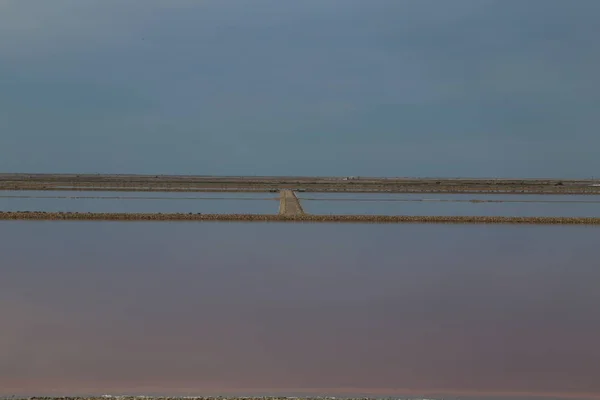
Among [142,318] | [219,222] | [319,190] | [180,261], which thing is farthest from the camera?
[319,190]

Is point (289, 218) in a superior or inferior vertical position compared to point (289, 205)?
inferior

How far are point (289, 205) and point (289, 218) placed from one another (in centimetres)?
319

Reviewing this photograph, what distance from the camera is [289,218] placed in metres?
16.6

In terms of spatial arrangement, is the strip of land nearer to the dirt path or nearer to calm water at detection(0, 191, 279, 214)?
the dirt path

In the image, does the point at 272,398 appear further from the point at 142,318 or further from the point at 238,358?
the point at 142,318

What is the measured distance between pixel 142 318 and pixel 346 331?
2646 mm

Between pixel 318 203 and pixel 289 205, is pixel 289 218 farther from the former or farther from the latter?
pixel 318 203

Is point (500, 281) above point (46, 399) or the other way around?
above

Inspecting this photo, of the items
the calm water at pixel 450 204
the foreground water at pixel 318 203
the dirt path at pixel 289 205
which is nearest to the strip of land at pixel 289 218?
the dirt path at pixel 289 205

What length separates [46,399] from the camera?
527 cm

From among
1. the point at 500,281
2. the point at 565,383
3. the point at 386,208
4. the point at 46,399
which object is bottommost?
the point at 46,399

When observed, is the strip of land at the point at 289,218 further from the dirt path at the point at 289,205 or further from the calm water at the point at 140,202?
the calm water at the point at 140,202

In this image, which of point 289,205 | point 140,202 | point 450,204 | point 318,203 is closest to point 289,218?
point 289,205

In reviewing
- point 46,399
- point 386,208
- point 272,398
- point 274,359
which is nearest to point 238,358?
point 274,359
